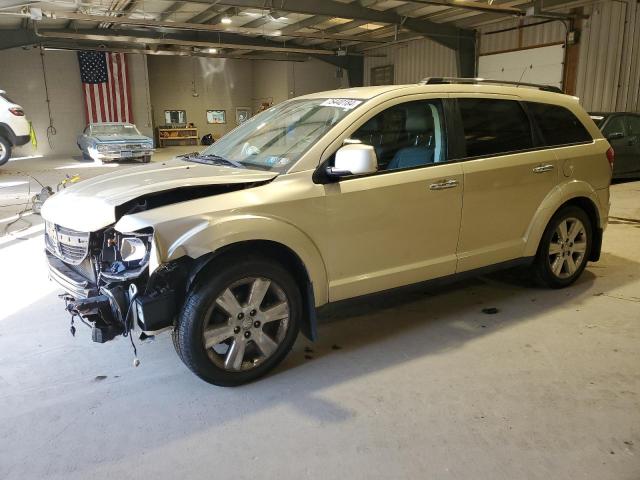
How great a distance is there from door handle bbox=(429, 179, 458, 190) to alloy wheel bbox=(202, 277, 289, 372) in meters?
1.20

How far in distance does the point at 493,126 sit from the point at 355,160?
1.39 metres

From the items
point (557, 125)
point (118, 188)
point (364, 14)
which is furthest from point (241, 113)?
point (118, 188)

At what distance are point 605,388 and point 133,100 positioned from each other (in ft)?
69.1

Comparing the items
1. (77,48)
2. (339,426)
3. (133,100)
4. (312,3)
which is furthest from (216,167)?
(133,100)

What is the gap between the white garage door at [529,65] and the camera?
539 inches

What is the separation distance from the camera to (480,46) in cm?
1614

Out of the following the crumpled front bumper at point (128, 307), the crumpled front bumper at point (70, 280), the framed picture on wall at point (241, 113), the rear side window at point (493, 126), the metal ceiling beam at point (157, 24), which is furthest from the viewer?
the framed picture on wall at point (241, 113)

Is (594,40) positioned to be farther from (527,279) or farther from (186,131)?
(186,131)

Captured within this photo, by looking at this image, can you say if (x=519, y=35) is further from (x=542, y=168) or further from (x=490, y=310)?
(x=490, y=310)

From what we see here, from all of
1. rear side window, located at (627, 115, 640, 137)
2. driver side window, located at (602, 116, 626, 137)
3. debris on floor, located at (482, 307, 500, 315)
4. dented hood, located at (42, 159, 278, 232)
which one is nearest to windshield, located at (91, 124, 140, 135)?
driver side window, located at (602, 116, 626, 137)

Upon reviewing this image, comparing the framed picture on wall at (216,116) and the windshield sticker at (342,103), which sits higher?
the framed picture on wall at (216,116)

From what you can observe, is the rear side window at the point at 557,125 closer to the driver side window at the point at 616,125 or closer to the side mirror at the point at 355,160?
the side mirror at the point at 355,160

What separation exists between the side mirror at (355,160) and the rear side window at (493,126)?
0.99 meters

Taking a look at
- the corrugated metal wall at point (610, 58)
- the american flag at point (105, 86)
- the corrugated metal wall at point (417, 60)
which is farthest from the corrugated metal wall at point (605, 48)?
the american flag at point (105, 86)
